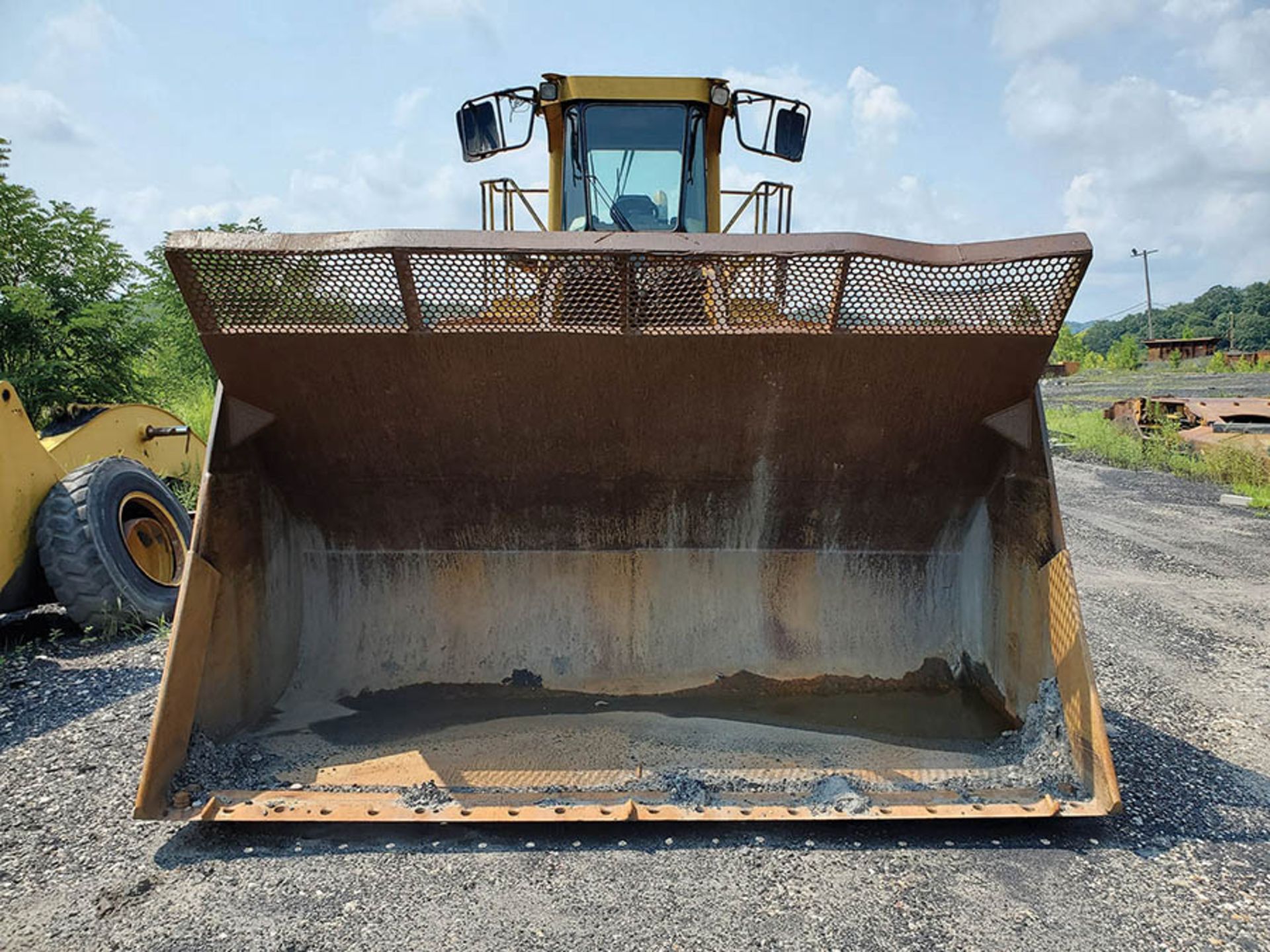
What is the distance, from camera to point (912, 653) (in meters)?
3.17

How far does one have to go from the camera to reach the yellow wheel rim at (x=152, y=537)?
4848 mm

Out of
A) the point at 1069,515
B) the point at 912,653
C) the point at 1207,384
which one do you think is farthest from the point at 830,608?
the point at 1207,384

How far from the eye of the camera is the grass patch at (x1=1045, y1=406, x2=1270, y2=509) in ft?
32.9

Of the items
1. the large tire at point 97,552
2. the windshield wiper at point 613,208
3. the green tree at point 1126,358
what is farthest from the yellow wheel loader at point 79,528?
the green tree at point 1126,358

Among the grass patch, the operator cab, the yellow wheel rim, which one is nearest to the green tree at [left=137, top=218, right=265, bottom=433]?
the yellow wheel rim

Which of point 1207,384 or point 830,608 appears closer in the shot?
point 830,608

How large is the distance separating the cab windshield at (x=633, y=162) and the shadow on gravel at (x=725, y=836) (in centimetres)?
301

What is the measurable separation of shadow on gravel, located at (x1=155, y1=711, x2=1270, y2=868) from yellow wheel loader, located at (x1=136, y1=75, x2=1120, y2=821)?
9cm

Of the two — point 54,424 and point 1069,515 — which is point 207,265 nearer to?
point 54,424

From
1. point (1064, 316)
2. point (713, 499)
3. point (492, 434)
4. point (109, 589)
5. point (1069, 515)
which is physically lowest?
point (1069, 515)

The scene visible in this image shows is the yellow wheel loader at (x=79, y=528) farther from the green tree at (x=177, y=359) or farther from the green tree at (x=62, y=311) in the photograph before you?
the green tree at (x=177, y=359)

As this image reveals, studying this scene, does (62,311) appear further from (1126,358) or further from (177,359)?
(1126,358)

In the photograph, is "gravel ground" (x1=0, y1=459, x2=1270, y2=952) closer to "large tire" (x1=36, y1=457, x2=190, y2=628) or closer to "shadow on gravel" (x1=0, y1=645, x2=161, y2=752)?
"shadow on gravel" (x1=0, y1=645, x2=161, y2=752)

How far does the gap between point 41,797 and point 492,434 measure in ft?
5.92
